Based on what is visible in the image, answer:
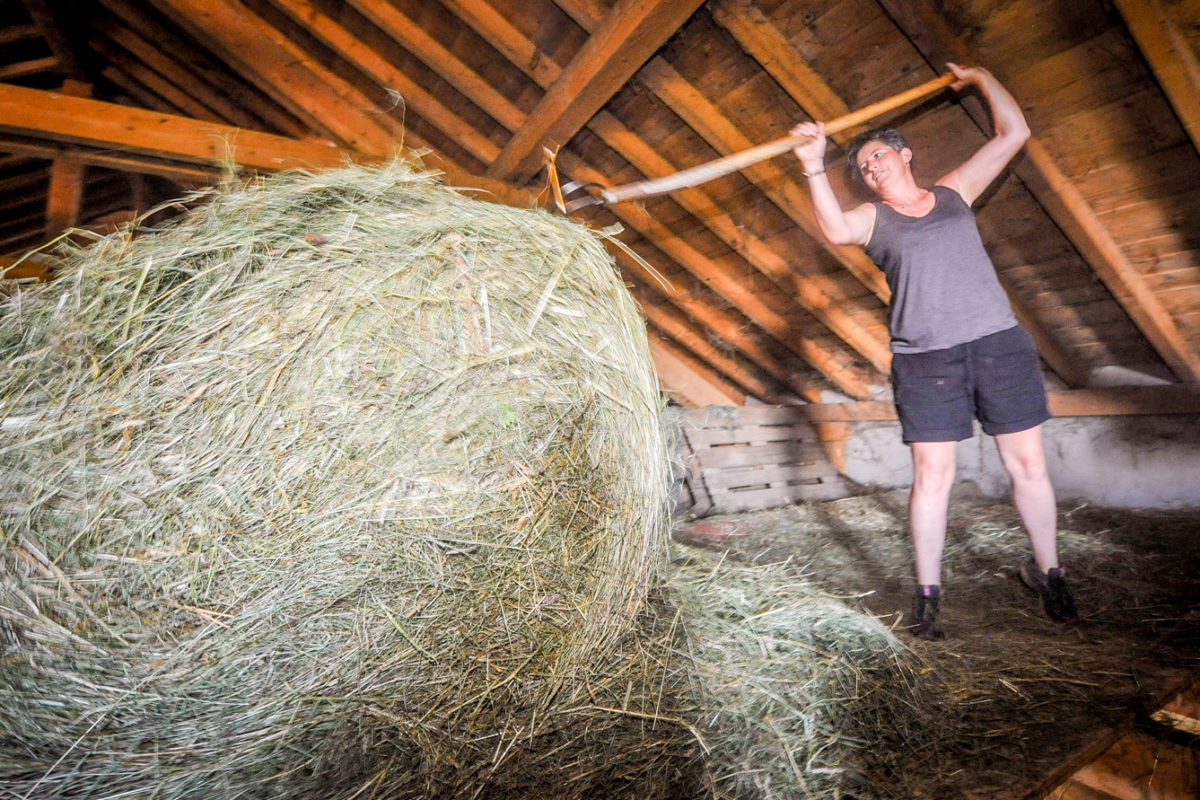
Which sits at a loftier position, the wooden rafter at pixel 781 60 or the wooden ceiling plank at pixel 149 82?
the wooden ceiling plank at pixel 149 82

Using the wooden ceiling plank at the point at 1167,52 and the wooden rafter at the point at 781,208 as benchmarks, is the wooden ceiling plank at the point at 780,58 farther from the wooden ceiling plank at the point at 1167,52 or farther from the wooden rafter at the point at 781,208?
the wooden ceiling plank at the point at 1167,52

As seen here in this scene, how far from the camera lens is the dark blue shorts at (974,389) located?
1763 millimetres

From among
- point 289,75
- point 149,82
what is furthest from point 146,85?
point 289,75

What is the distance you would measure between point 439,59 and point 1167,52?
2.63 m

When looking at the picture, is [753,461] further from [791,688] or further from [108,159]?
[108,159]

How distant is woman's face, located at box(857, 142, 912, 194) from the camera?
6.50 ft

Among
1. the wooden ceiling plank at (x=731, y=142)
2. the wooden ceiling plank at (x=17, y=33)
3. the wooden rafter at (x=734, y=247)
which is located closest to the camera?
the wooden ceiling plank at (x=731, y=142)

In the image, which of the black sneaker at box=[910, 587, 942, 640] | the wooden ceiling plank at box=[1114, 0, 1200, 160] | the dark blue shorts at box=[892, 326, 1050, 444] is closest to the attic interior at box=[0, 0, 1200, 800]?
the wooden ceiling plank at box=[1114, 0, 1200, 160]

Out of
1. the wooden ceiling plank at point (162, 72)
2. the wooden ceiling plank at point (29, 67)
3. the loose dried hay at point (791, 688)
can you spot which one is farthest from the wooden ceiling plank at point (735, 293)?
the wooden ceiling plank at point (29, 67)

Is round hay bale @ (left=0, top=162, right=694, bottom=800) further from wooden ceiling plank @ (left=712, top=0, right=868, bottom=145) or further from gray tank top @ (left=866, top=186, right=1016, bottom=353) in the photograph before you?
wooden ceiling plank @ (left=712, top=0, right=868, bottom=145)

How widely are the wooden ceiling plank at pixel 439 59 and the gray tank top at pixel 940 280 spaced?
5.95 ft

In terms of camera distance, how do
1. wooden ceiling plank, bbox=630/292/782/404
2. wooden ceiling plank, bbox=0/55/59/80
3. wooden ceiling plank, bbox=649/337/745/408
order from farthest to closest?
wooden ceiling plank, bbox=649/337/745/408 → wooden ceiling plank, bbox=630/292/782/404 → wooden ceiling plank, bbox=0/55/59/80

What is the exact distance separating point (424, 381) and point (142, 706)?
753 millimetres

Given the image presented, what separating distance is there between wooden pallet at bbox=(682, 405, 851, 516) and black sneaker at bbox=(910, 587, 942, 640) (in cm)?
178
